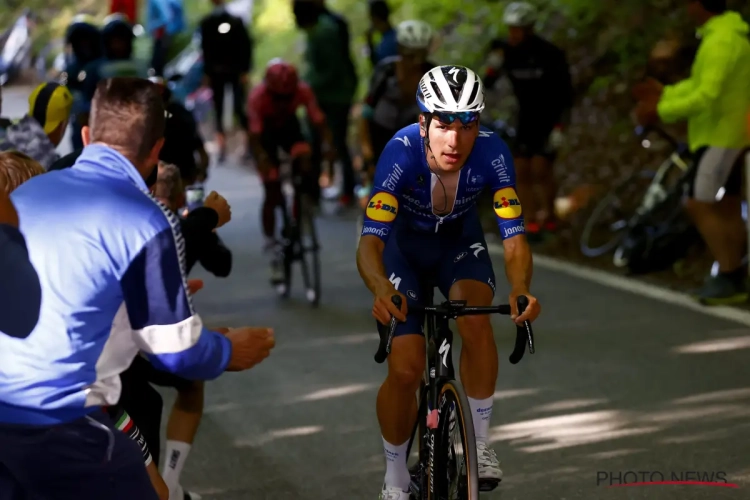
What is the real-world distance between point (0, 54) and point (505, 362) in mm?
21883

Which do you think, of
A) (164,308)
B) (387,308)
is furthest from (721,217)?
(164,308)

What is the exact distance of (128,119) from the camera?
148 inches

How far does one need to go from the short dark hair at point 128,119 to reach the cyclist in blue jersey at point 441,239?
64.3 inches

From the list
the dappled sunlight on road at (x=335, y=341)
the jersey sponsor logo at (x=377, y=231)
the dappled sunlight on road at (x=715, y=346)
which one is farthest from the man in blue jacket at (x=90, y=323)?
the dappled sunlight on road at (x=335, y=341)

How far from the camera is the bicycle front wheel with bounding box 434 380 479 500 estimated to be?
16.2ft

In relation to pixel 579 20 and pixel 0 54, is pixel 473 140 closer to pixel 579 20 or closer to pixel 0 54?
pixel 579 20

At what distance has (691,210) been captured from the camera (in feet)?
35.1

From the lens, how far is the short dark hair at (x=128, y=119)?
3744mm

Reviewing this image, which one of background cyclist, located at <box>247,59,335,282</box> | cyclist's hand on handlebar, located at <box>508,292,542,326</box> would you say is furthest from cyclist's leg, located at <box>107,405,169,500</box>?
background cyclist, located at <box>247,59,335,282</box>

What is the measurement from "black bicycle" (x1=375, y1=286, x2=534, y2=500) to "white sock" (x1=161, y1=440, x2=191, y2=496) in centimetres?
106

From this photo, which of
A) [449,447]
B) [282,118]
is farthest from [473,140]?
[282,118]

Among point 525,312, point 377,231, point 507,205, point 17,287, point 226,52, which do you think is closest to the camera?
point 17,287

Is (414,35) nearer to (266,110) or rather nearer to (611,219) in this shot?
(266,110)

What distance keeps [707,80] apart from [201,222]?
6.05 metres
